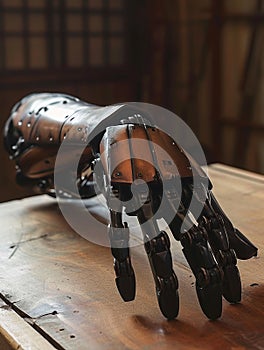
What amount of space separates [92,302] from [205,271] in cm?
18

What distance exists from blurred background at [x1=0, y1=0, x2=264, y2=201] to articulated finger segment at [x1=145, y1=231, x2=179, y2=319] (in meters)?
1.96

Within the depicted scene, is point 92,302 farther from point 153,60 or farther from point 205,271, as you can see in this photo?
point 153,60

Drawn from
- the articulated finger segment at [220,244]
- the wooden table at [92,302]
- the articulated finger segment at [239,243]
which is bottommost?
the wooden table at [92,302]

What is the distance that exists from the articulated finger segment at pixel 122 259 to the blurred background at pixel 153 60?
193 cm

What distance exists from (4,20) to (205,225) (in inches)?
79.2

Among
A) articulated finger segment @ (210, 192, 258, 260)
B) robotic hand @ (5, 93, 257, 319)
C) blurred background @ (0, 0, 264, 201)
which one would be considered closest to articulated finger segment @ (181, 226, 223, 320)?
robotic hand @ (5, 93, 257, 319)

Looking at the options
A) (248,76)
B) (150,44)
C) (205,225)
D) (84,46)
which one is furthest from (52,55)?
(205,225)

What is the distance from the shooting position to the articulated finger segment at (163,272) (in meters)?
0.73

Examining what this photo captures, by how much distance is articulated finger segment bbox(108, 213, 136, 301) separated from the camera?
75 centimetres

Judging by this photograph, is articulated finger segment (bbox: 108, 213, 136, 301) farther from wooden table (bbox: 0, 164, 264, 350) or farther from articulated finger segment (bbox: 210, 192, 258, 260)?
articulated finger segment (bbox: 210, 192, 258, 260)

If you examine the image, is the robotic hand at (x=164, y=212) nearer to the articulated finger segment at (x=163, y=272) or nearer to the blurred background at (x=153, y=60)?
the articulated finger segment at (x=163, y=272)

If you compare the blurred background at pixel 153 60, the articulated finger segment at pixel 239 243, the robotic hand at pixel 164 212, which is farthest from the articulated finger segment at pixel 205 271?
the blurred background at pixel 153 60

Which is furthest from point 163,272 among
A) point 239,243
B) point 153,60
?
point 153,60

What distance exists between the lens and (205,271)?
2.39ft
